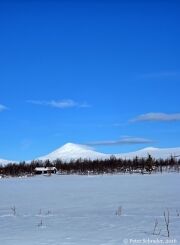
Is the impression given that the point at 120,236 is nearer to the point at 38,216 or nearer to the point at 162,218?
the point at 162,218

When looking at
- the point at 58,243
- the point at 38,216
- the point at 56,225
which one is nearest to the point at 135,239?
the point at 58,243

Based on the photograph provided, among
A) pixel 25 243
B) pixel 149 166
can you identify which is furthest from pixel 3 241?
pixel 149 166

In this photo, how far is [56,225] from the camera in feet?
40.0

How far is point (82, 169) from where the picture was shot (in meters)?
159

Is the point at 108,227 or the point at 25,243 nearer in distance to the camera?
the point at 25,243

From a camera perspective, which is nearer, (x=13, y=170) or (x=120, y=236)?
(x=120, y=236)

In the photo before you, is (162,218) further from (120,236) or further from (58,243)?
(58,243)

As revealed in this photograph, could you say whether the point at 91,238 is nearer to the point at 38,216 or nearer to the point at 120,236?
the point at 120,236

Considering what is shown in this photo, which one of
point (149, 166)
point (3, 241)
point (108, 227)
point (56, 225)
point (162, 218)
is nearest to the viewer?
point (3, 241)

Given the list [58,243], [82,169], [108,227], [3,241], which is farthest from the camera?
[82,169]

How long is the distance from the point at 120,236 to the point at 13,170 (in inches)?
6067

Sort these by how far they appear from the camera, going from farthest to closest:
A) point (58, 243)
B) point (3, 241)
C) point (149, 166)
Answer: point (149, 166), point (3, 241), point (58, 243)

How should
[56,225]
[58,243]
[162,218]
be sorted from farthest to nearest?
[162,218] → [56,225] → [58,243]

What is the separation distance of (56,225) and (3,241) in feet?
9.25
